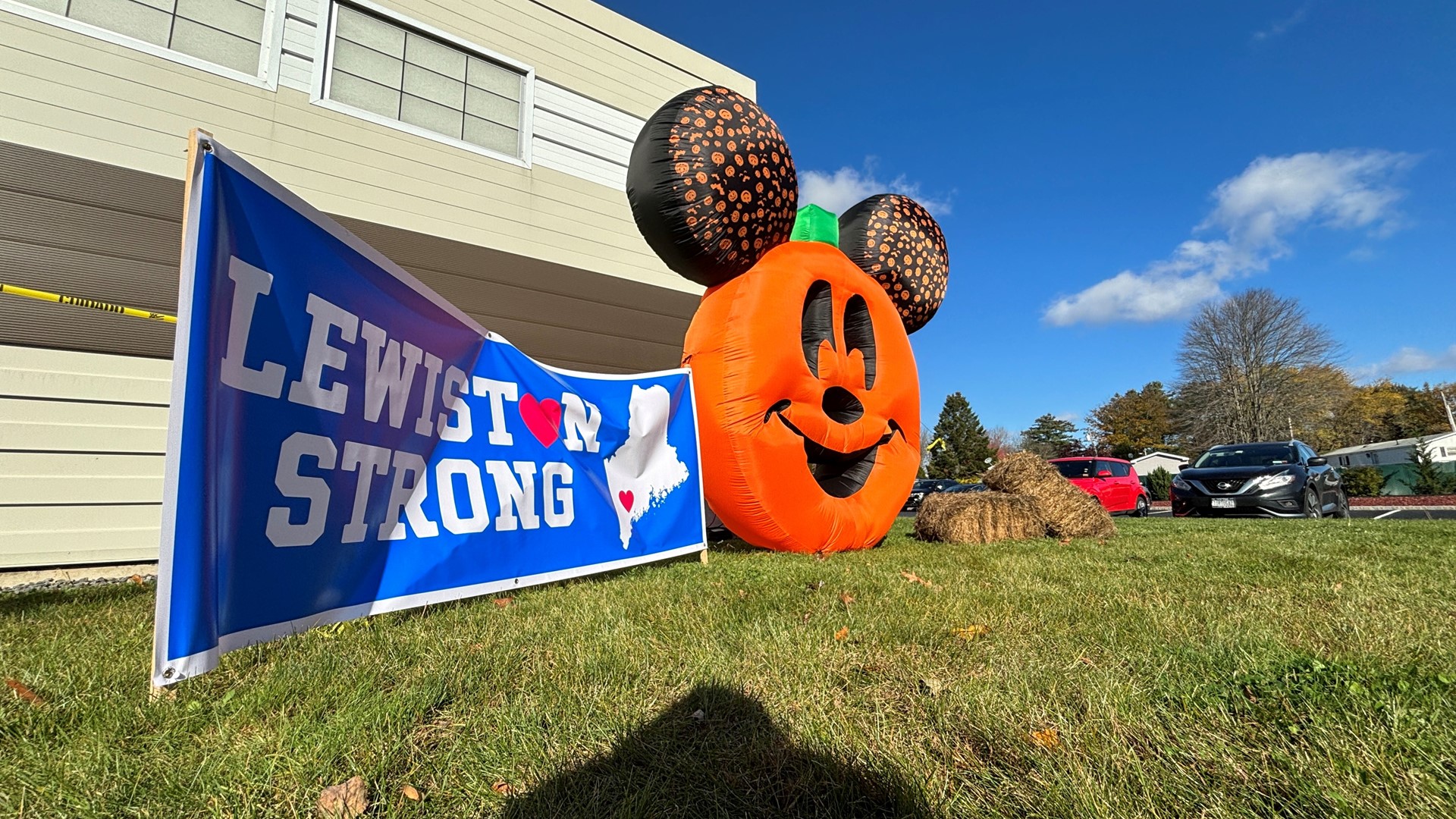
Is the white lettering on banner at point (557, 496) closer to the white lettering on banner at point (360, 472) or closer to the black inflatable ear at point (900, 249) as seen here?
the white lettering on banner at point (360, 472)

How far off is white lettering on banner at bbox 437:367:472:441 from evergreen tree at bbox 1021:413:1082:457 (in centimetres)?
6960

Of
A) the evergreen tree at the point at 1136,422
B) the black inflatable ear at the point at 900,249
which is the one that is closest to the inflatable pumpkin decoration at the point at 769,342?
the black inflatable ear at the point at 900,249

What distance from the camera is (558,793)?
1203mm

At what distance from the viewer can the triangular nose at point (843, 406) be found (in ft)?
17.0

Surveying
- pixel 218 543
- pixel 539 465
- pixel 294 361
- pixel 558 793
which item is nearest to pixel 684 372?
pixel 539 465

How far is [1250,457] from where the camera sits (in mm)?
9930

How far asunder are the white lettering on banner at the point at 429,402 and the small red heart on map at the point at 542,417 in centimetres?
63

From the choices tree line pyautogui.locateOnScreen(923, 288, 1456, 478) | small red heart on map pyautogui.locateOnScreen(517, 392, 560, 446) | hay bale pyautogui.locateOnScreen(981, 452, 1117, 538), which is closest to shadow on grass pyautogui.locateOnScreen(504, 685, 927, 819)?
small red heart on map pyautogui.locateOnScreen(517, 392, 560, 446)

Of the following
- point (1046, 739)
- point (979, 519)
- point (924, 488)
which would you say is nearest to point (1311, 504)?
point (979, 519)

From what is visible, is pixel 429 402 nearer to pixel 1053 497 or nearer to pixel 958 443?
pixel 1053 497

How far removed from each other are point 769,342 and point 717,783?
138 inches

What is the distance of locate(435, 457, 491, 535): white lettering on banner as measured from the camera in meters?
2.76

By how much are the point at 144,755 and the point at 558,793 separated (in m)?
1.01

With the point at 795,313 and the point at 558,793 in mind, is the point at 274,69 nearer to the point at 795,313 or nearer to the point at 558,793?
the point at 795,313
